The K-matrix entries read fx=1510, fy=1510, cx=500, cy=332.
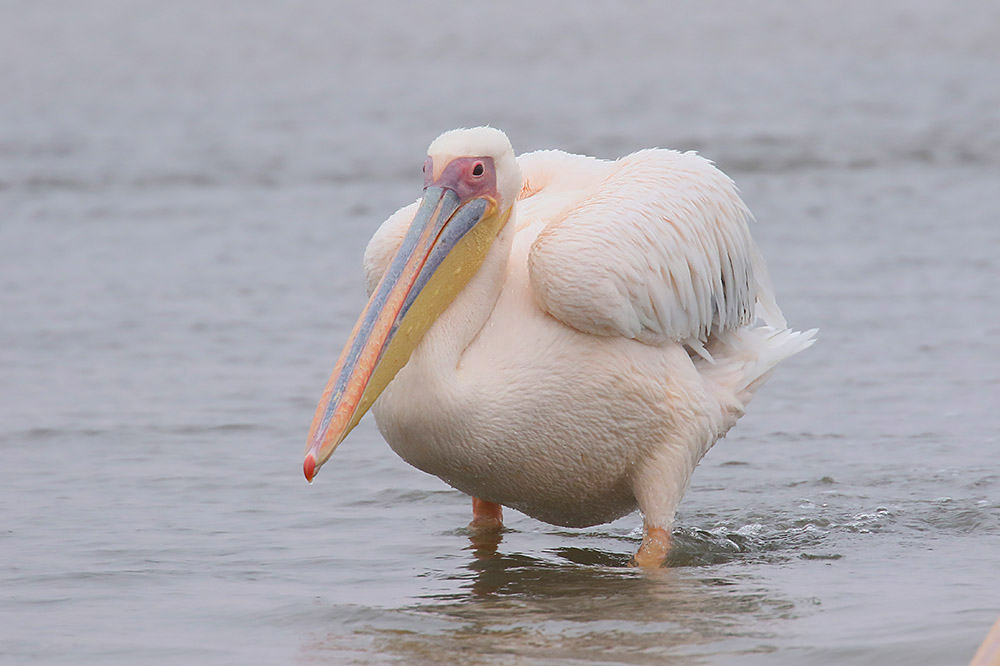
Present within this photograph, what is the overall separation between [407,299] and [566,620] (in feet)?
3.03

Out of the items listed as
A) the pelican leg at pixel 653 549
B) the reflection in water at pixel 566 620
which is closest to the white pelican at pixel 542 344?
the pelican leg at pixel 653 549

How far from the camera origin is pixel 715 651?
3.52 metres

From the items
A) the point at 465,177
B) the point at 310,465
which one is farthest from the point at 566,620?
the point at 465,177

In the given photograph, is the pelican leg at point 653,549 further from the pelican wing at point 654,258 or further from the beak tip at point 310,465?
the beak tip at point 310,465

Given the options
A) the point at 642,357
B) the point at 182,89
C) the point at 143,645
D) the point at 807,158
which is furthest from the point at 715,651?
the point at 182,89

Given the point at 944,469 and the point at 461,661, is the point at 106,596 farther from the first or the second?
the point at 944,469

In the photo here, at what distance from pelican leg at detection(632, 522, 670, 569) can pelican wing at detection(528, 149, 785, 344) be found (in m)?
0.56

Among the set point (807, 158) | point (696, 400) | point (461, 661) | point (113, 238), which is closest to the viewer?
point (461, 661)

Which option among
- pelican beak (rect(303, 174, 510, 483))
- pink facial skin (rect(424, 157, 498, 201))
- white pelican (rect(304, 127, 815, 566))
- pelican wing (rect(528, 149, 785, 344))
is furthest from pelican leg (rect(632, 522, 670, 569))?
pink facial skin (rect(424, 157, 498, 201))

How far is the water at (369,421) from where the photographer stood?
3812 mm

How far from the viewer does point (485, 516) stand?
15.9 ft

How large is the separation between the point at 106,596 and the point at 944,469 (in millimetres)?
2826

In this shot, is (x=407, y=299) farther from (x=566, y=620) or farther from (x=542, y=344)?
(x=566, y=620)

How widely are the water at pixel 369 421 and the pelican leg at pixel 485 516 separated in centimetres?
7
